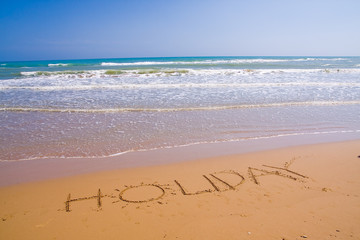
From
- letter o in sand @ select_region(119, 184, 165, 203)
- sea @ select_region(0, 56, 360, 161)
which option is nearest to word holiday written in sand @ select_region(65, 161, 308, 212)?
letter o in sand @ select_region(119, 184, 165, 203)

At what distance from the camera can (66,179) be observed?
4473mm

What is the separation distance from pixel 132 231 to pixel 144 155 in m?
2.54

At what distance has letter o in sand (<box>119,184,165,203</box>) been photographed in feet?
12.5

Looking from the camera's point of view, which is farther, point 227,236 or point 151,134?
point 151,134

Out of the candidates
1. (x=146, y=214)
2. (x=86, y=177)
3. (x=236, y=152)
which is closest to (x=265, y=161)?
(x=236, y=152)

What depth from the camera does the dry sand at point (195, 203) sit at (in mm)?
3096

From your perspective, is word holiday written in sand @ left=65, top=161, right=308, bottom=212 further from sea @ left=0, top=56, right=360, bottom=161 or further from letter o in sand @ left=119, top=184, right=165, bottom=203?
sea @ left=0, top=56, right=360, bottom=161

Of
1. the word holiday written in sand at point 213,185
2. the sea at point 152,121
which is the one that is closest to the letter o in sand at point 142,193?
the word holiday written in sand at point 213,185

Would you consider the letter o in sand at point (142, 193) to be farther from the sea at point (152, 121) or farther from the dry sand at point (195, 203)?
the sea at point (152, 121)

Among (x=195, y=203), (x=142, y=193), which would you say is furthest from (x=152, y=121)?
(x=195, y=203)

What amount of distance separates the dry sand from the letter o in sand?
16 millimetres

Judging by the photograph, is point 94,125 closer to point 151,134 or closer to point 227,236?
point 151,134

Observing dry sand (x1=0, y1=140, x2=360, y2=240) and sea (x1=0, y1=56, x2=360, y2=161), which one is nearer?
dry sand (x1=0, y1=140, x2=360, y2=240)

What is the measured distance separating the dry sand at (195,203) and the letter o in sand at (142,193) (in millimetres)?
16
